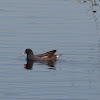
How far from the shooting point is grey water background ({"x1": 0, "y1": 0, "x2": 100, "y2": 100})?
Answer: 52.9 feet

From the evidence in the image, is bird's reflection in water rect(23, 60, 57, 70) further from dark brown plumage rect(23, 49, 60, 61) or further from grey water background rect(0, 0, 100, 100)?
dark brown plumage rect(23, 49, 60, 61)

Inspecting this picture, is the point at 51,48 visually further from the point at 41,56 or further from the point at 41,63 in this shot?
the point at 41,63

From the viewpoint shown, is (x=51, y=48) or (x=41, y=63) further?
(x=51, y=48)

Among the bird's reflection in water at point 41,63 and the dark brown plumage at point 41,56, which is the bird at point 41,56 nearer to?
the dark brown plumage at point 41,56

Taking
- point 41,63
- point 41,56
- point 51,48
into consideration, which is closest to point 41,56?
point 41,56

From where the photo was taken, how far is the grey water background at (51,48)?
52.9 feet

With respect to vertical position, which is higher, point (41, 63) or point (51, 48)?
point (51, 48)

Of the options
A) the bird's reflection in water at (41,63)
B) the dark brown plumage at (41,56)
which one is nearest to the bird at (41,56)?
the dark brown plumage at (41,56)

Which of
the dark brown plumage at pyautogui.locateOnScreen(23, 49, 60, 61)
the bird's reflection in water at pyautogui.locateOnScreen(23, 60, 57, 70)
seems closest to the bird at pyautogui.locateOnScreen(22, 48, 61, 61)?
the dark brown plumage at pyautogui.locateOnScreen(23, 49, 60, 61)

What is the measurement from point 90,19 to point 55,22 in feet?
7.85

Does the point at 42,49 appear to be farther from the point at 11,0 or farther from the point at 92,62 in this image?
the point at 11,0

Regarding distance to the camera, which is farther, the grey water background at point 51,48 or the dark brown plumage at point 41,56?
the dark brown plumage at point 41,56

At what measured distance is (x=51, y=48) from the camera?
2464cm

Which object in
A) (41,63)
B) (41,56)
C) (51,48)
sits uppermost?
(51,48)
